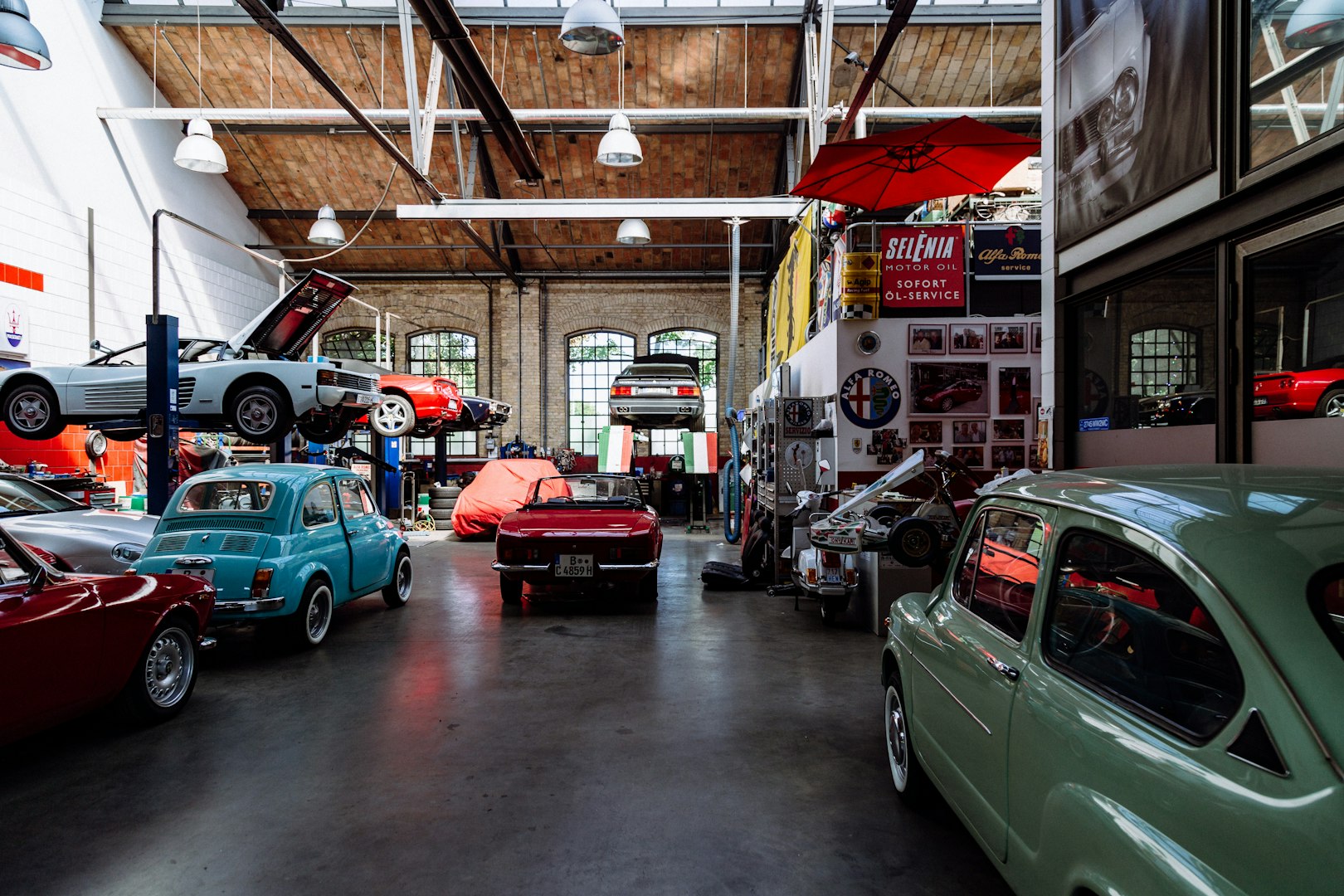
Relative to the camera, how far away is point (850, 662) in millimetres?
5535

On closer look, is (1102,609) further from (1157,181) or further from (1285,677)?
(1157,181)

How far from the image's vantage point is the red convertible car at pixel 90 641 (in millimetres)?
3229

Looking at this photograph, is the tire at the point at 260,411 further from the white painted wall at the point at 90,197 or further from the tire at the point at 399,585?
the white painted wall at the point at 90,197

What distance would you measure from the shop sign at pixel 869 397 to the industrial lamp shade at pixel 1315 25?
4.77 metres

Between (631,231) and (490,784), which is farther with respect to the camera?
(631,231)

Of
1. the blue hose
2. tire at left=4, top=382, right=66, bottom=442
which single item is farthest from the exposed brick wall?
tire at left=4, top=382, right=66, bottom=442

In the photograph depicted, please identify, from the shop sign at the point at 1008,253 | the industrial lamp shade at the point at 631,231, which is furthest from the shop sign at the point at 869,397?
the industrial lamp shade at the point at 631,231

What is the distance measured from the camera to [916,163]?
23.0ft

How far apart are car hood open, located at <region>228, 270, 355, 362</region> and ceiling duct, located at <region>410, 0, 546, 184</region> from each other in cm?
291

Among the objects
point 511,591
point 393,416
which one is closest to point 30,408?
point 393,416

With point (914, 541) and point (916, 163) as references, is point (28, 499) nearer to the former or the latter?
point (914, 541)

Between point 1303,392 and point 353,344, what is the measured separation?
21594 mm

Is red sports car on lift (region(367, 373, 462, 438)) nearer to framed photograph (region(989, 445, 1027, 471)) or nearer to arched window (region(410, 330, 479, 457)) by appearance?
arched window (region(410, 330, 479, 457))

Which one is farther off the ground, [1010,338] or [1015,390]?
[1010,338]
